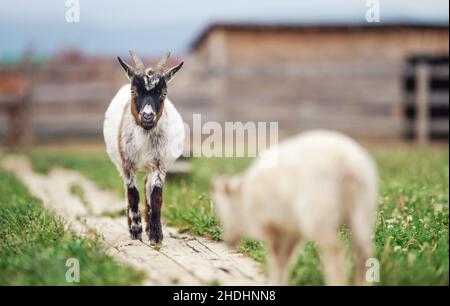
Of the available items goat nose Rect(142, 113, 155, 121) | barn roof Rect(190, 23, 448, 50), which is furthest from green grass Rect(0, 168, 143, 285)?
barn roof Rect(190, 23, 448, 50)

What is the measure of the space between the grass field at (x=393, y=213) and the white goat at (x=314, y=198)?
616mm

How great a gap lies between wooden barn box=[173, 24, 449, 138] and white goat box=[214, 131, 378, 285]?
14.2m

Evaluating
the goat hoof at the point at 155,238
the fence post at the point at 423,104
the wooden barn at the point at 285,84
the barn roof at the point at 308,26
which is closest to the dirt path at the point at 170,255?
the goat hoof at the point at 155,238

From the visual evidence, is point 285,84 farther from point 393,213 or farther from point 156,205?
point 156,205

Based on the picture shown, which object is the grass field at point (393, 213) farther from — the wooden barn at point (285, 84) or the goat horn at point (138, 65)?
the wooden barn at point (285, 84)

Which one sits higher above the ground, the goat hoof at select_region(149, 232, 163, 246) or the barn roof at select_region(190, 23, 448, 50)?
the barn roof at select_region(190, 23, 448, 50)

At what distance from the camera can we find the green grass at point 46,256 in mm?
4379

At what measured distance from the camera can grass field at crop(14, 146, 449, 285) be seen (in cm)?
438

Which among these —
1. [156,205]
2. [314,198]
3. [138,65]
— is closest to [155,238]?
[156,205]

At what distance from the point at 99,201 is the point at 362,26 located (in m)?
12.0

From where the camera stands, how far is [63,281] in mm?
4328

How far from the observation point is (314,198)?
355 cm

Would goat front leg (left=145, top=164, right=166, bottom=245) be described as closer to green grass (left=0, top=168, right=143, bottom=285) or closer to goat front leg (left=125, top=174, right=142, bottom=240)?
goat front leg (left=125, top=174, right=142, bottom=240)

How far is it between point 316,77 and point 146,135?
45.5 feet
